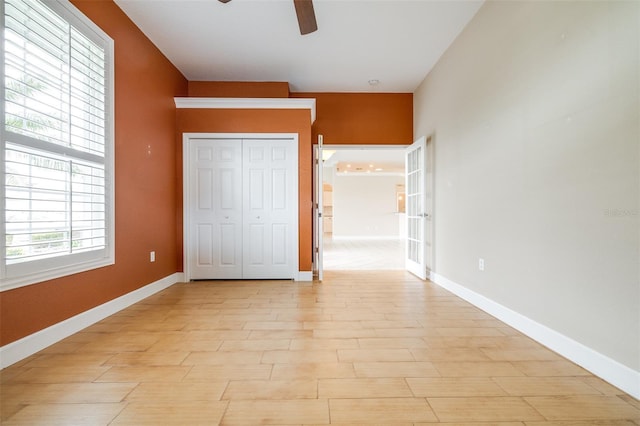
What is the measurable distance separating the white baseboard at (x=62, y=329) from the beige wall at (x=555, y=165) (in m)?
3.47

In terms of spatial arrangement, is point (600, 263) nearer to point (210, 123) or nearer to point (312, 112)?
point (312, 112)

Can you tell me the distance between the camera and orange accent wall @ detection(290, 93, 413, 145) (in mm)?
4672

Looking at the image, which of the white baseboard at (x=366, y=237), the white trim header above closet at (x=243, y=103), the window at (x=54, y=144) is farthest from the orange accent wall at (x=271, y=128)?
the white baseboard at (x=366, y=237)

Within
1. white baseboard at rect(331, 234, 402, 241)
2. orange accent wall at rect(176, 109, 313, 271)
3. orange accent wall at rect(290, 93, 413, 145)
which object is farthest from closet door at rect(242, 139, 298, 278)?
white baseboard at rect(331, 234, 402, 241)

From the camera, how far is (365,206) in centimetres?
1120

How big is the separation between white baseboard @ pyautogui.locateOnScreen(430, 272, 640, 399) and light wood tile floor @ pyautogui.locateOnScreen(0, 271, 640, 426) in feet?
0.20

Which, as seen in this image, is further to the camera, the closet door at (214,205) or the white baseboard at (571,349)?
the closet door at (214,205)

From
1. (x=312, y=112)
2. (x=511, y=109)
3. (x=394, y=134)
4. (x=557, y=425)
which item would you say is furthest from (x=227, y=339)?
(x=394, y=134)

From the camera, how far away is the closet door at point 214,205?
404 centimetres

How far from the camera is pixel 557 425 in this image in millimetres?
1270

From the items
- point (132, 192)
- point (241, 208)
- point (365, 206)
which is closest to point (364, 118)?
point (241, 208)

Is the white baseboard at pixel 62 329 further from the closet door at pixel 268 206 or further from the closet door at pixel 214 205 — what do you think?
the closet door at pixel 268 206

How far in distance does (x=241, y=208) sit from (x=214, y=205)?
0.38 m

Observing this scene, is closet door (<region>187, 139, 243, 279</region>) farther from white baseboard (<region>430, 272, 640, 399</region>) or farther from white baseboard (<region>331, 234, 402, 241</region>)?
white baseboard (<region>331, 234, 402, 241</region>)
